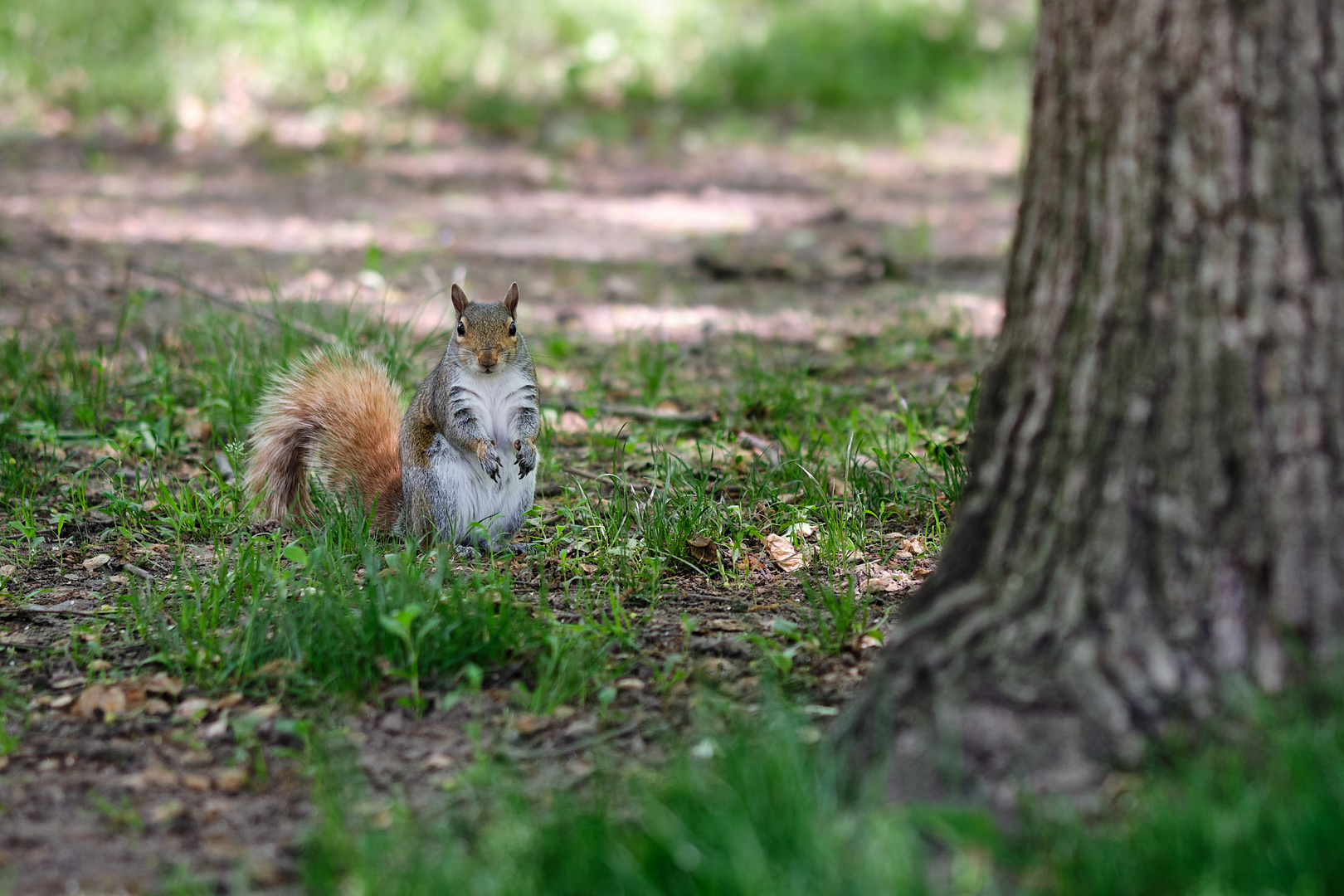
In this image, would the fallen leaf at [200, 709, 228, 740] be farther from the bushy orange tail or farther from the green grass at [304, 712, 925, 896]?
the bushy orange tail

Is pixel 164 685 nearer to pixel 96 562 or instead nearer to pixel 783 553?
pixel 96 562

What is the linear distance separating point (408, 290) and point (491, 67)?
15.4ft

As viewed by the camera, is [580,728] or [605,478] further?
[605,478]

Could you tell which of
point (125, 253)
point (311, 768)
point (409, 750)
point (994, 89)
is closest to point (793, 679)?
point (409, 750)

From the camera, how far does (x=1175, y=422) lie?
6.18 feet

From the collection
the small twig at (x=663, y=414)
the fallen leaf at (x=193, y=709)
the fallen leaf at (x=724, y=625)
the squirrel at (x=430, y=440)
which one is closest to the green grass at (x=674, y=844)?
the fallen leaf at (x=193, y=709)

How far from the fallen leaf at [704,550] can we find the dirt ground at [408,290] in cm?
10

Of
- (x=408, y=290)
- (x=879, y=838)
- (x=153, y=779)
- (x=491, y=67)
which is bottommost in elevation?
(x=153, y=779)

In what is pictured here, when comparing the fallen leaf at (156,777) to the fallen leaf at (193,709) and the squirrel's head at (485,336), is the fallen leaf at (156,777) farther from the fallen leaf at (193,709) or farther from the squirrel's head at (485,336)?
the squirrel's head at (485,336)

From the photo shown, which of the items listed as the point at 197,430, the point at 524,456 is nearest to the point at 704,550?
the point at 524,456

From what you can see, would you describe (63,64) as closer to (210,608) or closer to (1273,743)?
(210,608)

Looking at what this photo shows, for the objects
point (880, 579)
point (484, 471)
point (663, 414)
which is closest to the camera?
point (880, 579)

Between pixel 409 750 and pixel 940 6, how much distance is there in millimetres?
10612

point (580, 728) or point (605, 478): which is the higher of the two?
point (605, 478)
